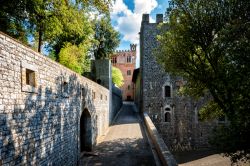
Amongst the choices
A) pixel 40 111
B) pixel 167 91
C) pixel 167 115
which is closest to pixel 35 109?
pixel 40 111

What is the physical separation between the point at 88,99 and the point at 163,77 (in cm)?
1527

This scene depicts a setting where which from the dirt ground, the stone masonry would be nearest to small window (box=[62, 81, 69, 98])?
the dirt ground

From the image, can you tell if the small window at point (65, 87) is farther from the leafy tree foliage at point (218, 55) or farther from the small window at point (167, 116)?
the small window at point (167, 116)

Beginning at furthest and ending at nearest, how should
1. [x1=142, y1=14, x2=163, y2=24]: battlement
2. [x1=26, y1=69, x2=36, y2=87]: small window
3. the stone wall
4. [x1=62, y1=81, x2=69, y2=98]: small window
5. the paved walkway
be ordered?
[x1=142, y1=14, x2=163, y2=24]: battlement
the paved walkway
[x1=62, y1=81, x2=69, y2=98]: small window
[x1=26, y1=69, x2=36, y2=87]: small window
the stone wall

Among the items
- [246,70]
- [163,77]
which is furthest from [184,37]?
[163,77]

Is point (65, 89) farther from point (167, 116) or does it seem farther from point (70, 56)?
point (167, 116)

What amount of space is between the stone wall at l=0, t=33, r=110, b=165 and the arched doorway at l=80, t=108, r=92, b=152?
9.75 ft

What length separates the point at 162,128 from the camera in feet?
86.0

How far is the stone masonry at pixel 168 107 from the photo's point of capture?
25.9 metres

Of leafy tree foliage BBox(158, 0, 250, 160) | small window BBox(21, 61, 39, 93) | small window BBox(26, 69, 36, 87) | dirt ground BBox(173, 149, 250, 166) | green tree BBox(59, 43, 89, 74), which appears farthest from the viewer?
green tree BBox(59, 43, 89, 74)

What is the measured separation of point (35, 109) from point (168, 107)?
21.4 metres

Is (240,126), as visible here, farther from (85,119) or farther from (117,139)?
(117,139)

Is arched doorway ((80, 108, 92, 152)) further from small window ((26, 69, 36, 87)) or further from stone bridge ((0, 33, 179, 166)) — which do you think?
small window ((26, 69, 36, 87))

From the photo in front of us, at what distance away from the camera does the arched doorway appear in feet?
45.5
